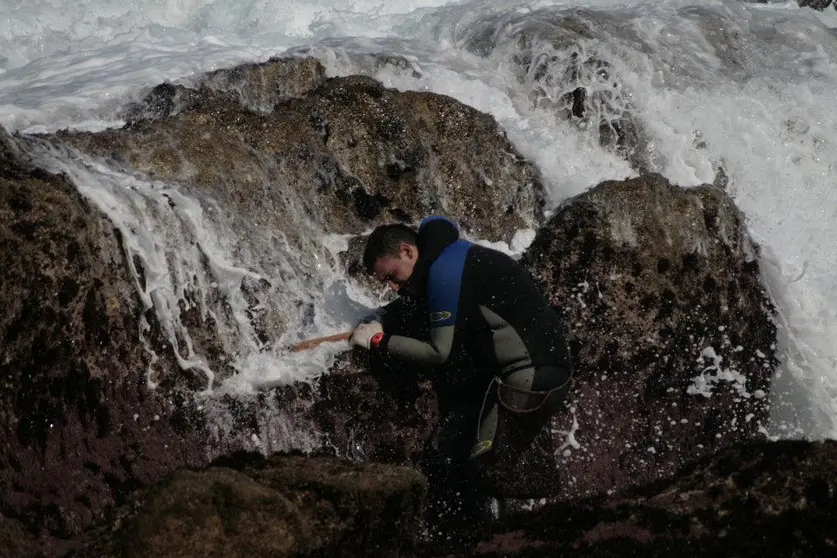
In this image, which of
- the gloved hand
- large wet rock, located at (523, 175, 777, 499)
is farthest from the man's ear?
large wet rock, located at (523, 175, 777, 499)

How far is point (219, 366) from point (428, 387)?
3.38 feet

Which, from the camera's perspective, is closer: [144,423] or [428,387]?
[144,423]

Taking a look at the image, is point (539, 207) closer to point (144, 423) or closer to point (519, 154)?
point (519, 154)

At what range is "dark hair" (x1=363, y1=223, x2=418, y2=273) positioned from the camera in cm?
485

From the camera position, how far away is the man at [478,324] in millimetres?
4867

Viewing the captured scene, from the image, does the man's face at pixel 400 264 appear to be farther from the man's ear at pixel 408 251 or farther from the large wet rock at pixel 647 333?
the large wet rock at pixel 647 333

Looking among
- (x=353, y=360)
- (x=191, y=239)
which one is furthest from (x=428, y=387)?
(x=191, y=239)

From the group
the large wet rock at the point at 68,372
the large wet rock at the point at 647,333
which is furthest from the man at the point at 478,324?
the large wet rock at the point at 68,372

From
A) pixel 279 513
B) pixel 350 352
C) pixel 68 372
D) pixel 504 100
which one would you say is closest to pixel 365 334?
pixel 350 352

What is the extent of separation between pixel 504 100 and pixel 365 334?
3.73m

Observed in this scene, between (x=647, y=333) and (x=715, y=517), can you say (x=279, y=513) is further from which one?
(x=647, y=333)

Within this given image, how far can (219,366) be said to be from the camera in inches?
210

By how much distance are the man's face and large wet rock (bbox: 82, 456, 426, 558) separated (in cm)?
115

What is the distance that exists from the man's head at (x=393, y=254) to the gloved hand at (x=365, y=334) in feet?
1.36
